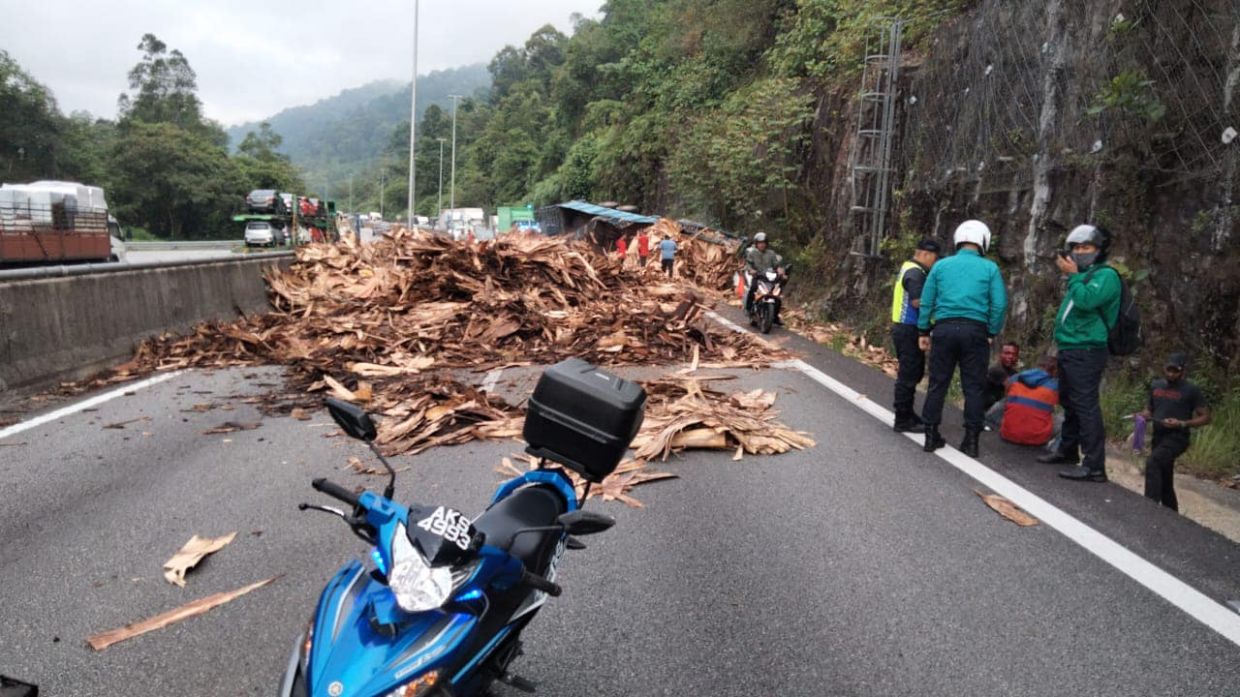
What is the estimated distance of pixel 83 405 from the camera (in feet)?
25.5

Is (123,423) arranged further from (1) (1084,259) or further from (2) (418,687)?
(1) (1084,259)

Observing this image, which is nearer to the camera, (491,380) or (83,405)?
(83,405)

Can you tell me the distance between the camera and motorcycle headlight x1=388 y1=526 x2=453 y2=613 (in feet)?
6.67

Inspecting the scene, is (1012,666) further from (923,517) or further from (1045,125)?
(1045,125)

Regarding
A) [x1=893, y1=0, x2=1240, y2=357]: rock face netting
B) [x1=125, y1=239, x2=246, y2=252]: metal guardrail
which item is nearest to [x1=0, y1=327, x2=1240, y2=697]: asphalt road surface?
[x1=893, y1=0, x2=1240, y2=357]: rock face netting

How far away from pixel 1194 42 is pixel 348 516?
926 cm

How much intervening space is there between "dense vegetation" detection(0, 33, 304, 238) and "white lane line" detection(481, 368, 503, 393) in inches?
→ 2126

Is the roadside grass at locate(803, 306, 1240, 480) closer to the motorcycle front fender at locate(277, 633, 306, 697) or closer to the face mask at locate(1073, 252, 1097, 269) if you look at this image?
the face mask at locate(1073, 252, 1097, 269)

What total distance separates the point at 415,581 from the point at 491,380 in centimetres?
735

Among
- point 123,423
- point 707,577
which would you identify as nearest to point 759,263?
point 123,423

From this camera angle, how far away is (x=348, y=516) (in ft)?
7.63

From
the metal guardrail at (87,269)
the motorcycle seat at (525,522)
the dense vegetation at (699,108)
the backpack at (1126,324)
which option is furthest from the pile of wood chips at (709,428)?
the dense vegetation at (699,108)

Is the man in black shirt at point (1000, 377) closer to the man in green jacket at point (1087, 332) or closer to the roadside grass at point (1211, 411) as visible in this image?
the roadside grass at point (1211, 411)

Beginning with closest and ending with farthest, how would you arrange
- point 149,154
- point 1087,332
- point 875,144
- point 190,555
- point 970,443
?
point 190,555
point 1087,332
point 970,443
point 875,144
point 149,154
